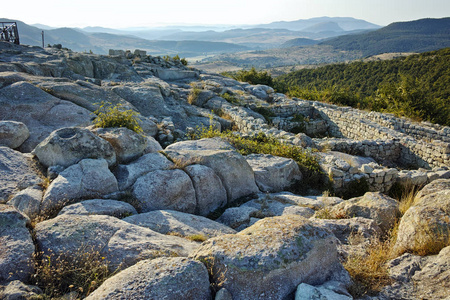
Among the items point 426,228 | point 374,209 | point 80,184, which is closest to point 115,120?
point 80,184

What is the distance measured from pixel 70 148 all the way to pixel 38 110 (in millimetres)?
3710

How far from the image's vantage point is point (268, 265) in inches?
129

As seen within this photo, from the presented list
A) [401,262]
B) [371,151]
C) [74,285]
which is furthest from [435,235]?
[371,151]

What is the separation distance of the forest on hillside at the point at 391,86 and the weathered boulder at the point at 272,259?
16.8 m

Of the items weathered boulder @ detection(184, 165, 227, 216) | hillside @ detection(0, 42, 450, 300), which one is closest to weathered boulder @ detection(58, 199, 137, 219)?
hillside @ detection(0, 42, 450, 300)

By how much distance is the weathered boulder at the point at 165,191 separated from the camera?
589 cm

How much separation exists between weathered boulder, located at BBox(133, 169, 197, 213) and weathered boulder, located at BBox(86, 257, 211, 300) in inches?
103

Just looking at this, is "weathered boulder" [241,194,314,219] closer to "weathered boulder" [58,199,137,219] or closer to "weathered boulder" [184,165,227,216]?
"weathered boulder" [184,165,227,216]

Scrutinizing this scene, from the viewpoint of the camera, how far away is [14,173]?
5590 mm

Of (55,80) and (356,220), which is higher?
(55,80)

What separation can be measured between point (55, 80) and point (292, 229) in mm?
11152

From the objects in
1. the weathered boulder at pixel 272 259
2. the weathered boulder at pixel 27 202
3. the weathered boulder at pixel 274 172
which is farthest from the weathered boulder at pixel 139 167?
the weathered boulder at pixel 272 259

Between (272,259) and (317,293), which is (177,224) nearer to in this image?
(272,259)

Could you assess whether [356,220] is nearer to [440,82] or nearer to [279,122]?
[279,122]
